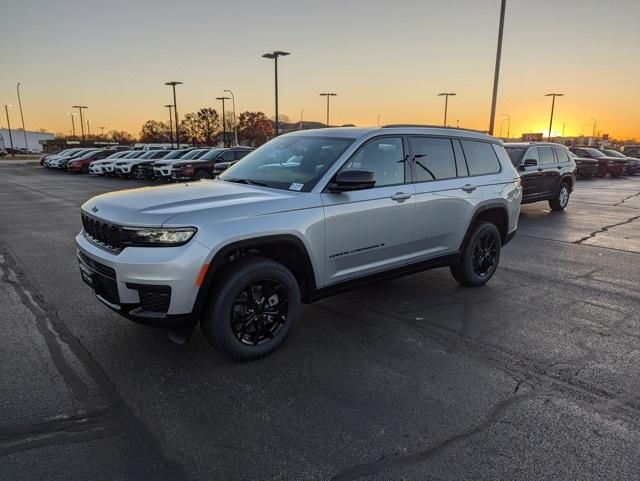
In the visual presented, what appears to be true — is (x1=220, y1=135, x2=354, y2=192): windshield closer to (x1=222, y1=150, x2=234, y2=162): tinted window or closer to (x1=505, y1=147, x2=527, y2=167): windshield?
(x1=505, y1=147, x2=527, y2=167): windshield

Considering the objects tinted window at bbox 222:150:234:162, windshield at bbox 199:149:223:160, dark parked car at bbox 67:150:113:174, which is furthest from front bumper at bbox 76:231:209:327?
dark parked car at bbox 67:150:113:174

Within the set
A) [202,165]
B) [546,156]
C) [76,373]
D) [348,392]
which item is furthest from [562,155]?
[202,165]

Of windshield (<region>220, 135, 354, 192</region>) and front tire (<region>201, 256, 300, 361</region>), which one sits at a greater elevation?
windshield (<region>220, 135, 354, 192</region>)

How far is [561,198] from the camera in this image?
1306cm

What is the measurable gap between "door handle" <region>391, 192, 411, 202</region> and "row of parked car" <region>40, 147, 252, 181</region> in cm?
1100

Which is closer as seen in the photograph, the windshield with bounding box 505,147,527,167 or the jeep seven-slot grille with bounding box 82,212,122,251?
the jeep seven-slot grille with bounding box 82,212,122,251

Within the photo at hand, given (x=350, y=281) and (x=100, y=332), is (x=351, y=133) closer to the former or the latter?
(x=350, y=281)

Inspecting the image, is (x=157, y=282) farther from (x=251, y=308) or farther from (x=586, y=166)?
(x=586, y=166)

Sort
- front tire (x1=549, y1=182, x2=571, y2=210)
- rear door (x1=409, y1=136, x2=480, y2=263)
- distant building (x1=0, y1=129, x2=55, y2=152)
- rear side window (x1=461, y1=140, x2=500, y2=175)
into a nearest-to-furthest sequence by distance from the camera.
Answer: rear door (x1=409, y1=136, x2=480, y2=263), rear side window (x1=461, y1=140, x2=500, y2=175), front tire (x1=549, y1=182, x2=571, y2=210), distant building (x1=0, y1=129, x2=55, y2=152)

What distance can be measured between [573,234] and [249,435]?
8.95 meters

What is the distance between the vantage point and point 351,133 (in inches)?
176

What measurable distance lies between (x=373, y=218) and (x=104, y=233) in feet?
7.45

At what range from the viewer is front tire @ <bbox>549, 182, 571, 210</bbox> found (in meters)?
12.9

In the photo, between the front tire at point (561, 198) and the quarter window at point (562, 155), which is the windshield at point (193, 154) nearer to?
the quarter window at point (562, 155)
